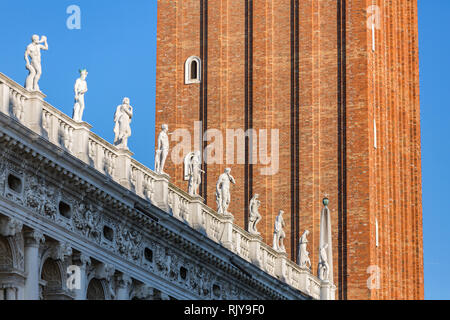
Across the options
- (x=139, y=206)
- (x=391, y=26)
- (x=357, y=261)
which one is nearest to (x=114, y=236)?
(x=139, y=206)

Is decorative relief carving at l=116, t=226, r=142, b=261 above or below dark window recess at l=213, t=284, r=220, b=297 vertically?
above

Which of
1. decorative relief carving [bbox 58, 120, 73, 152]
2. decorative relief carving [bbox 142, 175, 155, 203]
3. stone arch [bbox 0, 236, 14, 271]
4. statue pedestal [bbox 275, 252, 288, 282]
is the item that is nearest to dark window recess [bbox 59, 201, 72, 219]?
decorative relief carving [bbox 58, 120, 73, 152]

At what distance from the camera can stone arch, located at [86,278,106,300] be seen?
1468 inches

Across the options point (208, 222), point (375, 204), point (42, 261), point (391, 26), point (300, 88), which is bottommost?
point (42, 261)

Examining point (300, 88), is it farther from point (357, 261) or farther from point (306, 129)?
point (357, 261)

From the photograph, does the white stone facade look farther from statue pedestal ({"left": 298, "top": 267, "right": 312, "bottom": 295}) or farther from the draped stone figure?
the draped stone figure

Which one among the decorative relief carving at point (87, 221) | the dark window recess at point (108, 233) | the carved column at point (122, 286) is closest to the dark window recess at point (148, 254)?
the carved column at point (122, 286)

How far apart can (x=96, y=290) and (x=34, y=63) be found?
6.87m

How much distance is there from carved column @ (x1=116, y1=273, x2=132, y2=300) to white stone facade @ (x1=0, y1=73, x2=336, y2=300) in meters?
0.03

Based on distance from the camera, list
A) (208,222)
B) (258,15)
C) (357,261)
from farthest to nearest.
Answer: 1. (258,15)
2. (357,261)
3. (208,222)

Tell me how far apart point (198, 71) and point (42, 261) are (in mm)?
38104

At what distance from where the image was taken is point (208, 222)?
1777 inches

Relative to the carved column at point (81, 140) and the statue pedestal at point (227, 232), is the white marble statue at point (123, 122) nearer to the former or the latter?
the carved column at point (81, 140)

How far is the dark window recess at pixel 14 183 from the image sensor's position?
32.6 m
